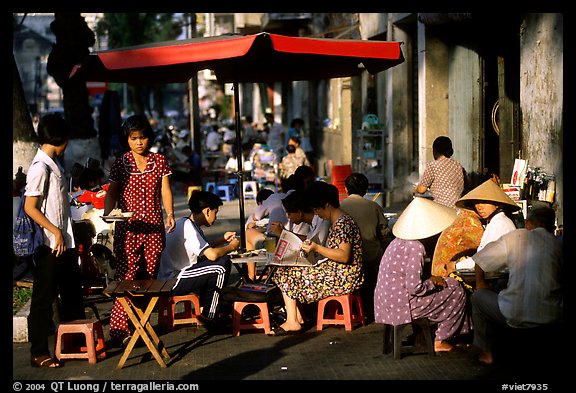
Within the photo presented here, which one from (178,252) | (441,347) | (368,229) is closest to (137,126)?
(178,252)

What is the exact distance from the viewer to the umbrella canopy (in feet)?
27.2

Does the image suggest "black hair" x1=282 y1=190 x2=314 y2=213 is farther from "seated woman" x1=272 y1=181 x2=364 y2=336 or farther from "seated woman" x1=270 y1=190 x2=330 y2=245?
"seated woman" x1=272 y1=181 x2=364 y2=336

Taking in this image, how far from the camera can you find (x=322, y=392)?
6609 millimetres

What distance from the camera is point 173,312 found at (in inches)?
338

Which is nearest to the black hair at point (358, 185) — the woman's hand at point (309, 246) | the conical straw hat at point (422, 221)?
the woman's hand at point (309, 246)

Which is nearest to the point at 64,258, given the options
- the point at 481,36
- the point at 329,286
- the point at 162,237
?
the point at 162,237

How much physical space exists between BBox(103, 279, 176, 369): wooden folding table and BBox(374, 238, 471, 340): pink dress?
64.1 inches

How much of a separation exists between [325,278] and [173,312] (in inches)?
56.0

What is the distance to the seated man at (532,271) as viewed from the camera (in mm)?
6461

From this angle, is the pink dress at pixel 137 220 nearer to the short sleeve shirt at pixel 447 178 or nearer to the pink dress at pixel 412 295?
the pink dress at pixel 412 295

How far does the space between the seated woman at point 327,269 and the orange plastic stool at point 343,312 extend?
9 centimetres

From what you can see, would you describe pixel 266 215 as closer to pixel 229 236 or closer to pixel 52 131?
pixel 229 236

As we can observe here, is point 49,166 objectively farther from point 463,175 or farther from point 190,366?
point 463,175

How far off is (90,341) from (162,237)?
1.18 metres
